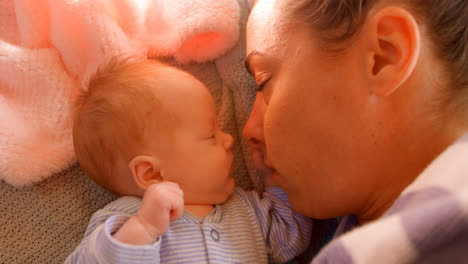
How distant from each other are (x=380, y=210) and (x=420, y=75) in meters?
0.36

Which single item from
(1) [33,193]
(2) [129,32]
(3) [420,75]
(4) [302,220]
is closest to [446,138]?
(3) [420,75]

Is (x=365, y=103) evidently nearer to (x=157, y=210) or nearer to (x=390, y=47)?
(x=390, y=47)

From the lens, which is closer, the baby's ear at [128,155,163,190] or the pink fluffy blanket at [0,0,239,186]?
the baby's ear at [128,155,163,190]

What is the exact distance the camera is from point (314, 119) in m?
0.88

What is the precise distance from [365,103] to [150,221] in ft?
1.87

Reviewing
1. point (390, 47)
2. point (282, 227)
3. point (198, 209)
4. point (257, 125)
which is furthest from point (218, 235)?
point (390, 47)

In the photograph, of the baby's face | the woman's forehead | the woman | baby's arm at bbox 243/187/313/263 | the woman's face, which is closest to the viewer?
the woman

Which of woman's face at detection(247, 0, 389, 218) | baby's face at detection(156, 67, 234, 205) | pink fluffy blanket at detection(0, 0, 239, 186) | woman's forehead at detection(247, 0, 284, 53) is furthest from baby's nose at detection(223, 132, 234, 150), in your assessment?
pink fluffy blanket at detection(0, 0, 239, 186)

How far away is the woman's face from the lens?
84 cm

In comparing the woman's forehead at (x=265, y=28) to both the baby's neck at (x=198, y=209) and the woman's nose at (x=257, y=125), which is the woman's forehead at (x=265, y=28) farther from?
the baby's neck at (x=198, y=209)

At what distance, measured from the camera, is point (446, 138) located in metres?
0.83

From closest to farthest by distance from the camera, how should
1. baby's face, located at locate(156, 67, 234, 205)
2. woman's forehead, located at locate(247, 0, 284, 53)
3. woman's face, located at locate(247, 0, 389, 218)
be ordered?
woman's face, located at locate(247, 0, 389, 218), woman's forehead, located at locate(247, 0, 284, 53), baby's face, located at locate(156, 67, 234, 205)

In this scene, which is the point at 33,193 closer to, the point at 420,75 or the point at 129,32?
the point at 129,32

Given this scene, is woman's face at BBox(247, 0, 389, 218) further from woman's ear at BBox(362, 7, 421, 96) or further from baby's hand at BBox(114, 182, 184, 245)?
baby's hand at BBox(114, 182, 184, 245)
